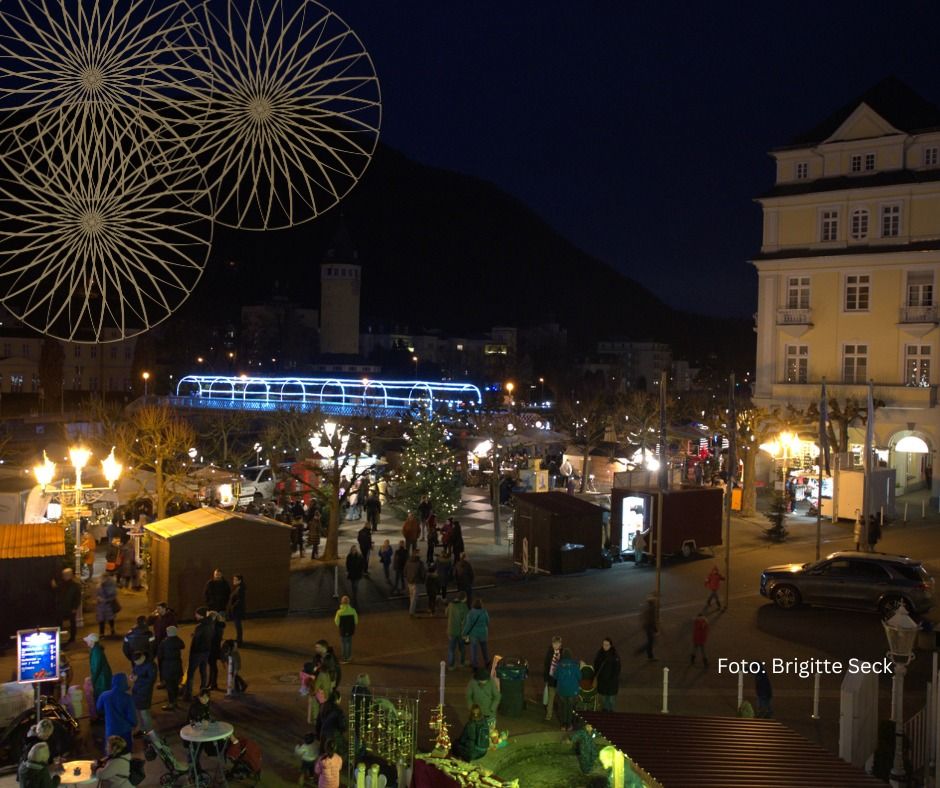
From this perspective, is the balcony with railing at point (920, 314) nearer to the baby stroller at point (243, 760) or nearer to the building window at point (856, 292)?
the building window at point (856, 292)

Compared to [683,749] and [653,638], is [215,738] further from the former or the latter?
[653,638]

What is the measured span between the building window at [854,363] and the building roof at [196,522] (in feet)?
92.2

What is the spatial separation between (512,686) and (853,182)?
31.7 metres

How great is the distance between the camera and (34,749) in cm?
884

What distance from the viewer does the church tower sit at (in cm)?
15050

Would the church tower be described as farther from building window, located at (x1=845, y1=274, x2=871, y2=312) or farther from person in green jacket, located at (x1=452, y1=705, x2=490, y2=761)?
person in green jacket, located at (x1=452, y1=705, x2=490, y2=761)

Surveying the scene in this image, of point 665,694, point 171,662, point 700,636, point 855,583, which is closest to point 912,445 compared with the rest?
point 855,583

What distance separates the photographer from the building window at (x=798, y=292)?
40219 mm

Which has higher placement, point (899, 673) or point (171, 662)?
point (899, 673)

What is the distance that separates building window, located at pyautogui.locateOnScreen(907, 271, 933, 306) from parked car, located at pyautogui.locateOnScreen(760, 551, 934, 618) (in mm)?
20494

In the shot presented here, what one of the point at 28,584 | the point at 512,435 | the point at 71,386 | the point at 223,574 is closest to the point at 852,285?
→ the point at 512,435

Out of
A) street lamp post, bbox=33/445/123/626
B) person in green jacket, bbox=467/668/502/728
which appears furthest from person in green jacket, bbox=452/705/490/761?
street lamp post, bbox=33/445/123/626

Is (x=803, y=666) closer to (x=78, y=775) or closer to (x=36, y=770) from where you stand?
(x=78, y=775)

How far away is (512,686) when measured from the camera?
13.4m
